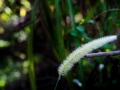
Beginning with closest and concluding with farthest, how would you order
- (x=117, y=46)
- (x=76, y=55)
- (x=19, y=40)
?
(x=76, y=55) → (x=117, y=46) → (x=19, y=40)

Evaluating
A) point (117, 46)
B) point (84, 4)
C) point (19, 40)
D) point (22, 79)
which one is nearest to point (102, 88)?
point (117, 46)

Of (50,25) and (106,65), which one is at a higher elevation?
(50,25)

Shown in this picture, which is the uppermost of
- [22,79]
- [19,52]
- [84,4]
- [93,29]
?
[84,4]

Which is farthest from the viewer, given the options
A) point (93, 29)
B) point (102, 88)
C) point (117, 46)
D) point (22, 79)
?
point (22, 79)

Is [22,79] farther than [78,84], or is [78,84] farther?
[22,79]

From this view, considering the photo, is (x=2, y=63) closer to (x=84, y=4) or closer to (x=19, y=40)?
(x=19, y=40)

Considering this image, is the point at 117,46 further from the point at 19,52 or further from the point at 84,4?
the point at 19,52

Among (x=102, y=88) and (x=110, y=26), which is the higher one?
(x=110, y=26)

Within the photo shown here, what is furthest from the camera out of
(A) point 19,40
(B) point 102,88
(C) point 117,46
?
(A) point 19,40

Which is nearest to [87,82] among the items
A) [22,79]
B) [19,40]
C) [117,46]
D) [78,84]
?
[78,84]
